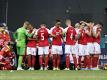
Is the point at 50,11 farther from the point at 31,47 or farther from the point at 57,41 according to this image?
the point at 57,41

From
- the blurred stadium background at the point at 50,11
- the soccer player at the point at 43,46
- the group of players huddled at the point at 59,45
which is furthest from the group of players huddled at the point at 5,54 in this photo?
the blurred stadium background at the point at 50,11

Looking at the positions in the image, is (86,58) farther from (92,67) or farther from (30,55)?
(30,55)

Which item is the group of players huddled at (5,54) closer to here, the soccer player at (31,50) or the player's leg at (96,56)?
the soccer player at (31,50)

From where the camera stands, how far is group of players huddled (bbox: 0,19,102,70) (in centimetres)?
2189

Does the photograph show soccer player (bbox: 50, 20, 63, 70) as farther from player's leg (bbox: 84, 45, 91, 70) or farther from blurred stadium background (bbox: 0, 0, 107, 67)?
blurred stadium background (bbox: 0, 0, 107, 67)

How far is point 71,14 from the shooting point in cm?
2866

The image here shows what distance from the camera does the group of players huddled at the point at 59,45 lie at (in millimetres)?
21891

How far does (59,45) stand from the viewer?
21.9m

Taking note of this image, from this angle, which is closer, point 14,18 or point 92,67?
point 92,67

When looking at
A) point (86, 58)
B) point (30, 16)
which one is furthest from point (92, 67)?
point (30, 16)

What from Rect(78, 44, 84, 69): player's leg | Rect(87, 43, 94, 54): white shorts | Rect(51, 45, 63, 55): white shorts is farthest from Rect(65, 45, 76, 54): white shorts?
Rect(87, 43, 94, 54): white shorts

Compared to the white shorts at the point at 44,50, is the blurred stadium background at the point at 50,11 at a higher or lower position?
higher

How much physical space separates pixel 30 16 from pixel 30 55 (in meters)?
7.11
